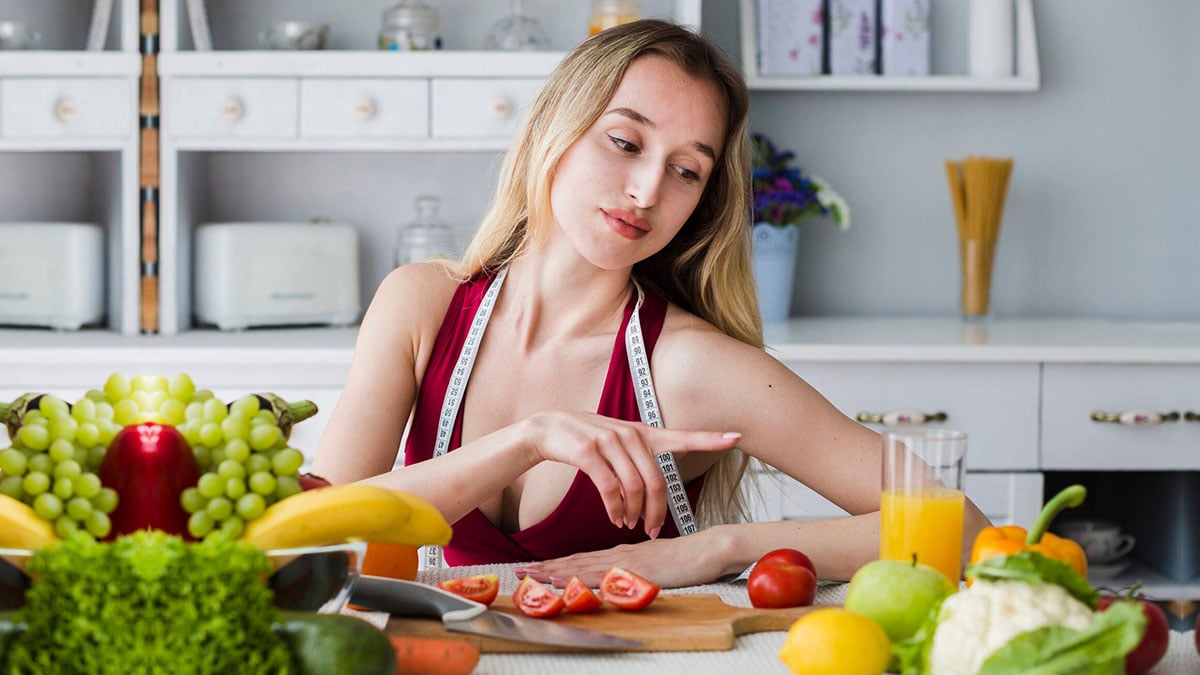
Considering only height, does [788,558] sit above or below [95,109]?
below

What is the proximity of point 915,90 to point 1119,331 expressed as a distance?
2.24ft

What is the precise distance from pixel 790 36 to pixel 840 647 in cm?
226

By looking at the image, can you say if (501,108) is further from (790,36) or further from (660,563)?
(660,563)

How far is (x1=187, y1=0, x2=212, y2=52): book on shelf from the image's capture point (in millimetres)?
2604

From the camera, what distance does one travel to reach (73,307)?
2594 millimetres

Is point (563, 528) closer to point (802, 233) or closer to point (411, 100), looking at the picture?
point (411, 100)

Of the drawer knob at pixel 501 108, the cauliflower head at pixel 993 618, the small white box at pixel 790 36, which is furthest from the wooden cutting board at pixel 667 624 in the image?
the small white box at pixel 790 36

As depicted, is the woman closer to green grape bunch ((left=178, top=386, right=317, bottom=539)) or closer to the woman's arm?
the woman's arm


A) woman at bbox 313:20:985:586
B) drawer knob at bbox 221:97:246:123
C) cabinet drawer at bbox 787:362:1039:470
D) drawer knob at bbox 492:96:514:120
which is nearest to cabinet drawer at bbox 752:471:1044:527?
cabinet drawer at bbox 787:362:1039:470

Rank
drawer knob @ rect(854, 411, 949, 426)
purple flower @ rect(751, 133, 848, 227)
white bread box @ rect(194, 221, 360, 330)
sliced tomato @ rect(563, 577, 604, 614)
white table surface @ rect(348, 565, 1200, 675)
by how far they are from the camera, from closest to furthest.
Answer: white table surface @ rect(348, 565, 1200, 675) < sliced tomato @ rect(563, 577, 604, 614) < drawer knob @ rect(854, 411, 949, 426) < white bread box @ rect(194, 221, 360, 330) < purple flower @ rect(751, 133, 848, 227)

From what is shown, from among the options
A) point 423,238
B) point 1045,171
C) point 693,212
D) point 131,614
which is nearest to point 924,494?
point 131,614

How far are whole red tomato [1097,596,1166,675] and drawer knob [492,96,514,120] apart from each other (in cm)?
190

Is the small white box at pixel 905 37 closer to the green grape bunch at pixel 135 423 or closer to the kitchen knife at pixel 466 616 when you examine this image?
the kitchen knife at pixel 466 616

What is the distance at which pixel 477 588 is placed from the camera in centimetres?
101
